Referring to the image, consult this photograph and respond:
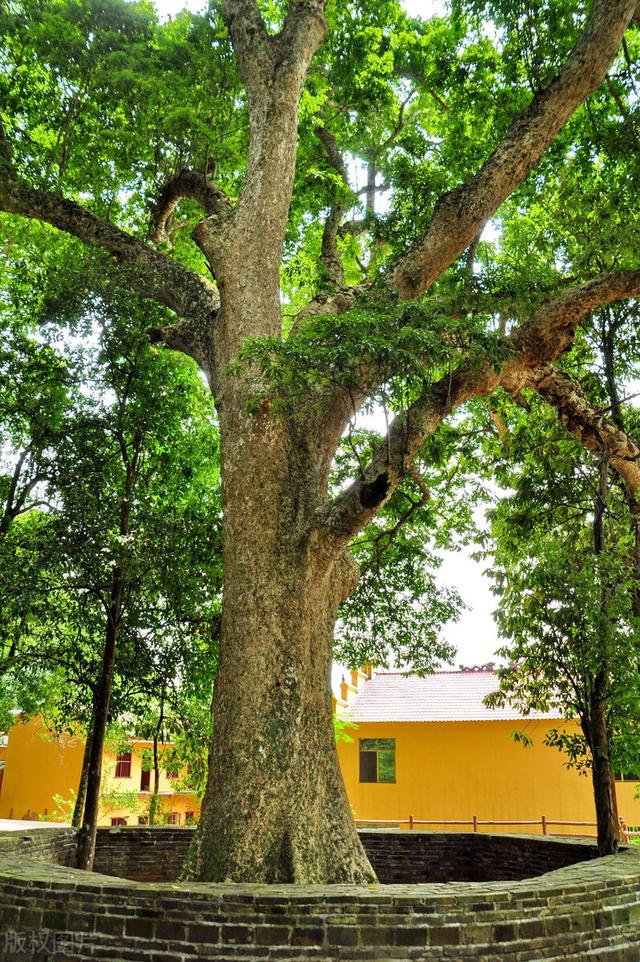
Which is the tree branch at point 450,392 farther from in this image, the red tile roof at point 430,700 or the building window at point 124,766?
the building window at point 124,766

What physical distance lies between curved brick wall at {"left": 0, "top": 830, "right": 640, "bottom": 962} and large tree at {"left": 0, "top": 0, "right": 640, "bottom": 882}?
3.90 ft

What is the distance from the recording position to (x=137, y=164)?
9383 millimetres

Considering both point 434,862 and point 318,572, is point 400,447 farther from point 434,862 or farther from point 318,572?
point 434,862

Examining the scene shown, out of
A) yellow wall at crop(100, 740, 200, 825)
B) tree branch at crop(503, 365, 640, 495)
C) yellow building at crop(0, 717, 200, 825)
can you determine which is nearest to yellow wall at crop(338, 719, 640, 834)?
yellow wall at crop(100, 740, 200, 825)

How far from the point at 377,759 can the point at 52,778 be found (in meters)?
9.24

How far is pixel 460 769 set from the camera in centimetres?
1678

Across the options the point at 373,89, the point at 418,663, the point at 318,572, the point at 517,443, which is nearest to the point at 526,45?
the point at 373,89

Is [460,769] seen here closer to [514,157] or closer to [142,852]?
[142,852]

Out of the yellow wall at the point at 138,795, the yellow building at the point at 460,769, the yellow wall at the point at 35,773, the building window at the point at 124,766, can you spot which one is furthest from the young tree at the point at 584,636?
the building window at the point at 124,766

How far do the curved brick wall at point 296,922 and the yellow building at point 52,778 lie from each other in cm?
1622

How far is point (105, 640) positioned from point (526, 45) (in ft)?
26.4

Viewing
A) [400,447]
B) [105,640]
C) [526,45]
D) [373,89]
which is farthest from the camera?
[373,89]

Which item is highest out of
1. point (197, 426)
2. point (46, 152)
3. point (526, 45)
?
point (526, 45)

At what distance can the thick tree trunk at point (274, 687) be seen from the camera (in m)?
5.15
